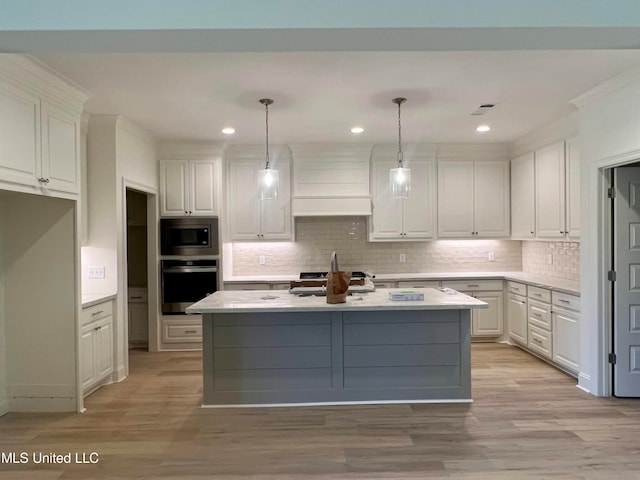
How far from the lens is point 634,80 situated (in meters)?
3.13

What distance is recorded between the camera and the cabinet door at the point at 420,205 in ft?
18.2

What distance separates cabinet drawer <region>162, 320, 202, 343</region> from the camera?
520cm

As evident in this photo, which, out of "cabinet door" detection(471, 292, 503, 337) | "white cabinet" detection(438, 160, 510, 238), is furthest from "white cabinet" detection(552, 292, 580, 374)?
"white cabinet" detection(438, 160, 510, 238)

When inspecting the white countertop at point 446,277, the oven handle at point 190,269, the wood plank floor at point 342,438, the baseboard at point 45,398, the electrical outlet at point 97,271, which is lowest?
the wood plank floor at point 342,438

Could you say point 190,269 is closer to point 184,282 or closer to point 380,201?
point 184,282

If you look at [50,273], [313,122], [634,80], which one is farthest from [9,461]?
[634,80]

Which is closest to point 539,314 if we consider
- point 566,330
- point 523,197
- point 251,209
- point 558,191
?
point 566,330

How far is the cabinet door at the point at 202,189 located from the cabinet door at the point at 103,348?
1.74 metres

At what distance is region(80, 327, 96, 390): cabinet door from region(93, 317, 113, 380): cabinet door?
0.07 m

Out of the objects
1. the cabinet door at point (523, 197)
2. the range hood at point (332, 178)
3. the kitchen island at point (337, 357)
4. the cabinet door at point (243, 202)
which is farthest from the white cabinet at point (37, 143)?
the cabinet door at point (523, 197)

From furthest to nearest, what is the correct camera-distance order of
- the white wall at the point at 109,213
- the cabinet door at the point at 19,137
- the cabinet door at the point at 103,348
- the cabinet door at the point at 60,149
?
1. the white wall at the point at 109,213
2. the cabinet door at the point at 103,348
3. the cabinet door at the point at 60,149
4. the cabinet door at the point at 19,137

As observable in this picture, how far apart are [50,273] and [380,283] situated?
11.6 ft

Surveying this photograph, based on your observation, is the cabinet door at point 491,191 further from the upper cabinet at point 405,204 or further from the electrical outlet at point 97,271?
the electrical outlet at point 97,271

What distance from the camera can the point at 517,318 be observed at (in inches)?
199
